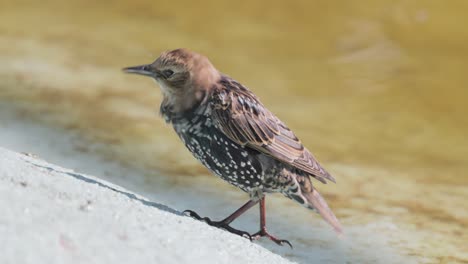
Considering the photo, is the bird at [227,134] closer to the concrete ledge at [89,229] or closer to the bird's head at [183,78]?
the bird's head at [183,78]

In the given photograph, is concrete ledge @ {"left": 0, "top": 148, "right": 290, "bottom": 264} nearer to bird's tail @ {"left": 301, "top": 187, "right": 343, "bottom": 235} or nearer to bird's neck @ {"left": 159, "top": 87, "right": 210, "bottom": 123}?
bird's neck @ {"left": 159, "top": 87, "right": 210, "bottom": 123}

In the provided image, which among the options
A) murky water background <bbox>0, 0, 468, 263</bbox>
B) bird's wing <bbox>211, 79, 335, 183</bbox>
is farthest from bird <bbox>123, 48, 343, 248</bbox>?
murky water background <bbox>0, 0, 468, 263</bbox>

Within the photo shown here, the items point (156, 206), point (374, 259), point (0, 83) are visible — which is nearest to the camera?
point (156, 206)

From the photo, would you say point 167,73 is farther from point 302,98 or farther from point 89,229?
point 302,98

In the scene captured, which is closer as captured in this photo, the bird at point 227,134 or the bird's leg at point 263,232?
the bird at point 227,134

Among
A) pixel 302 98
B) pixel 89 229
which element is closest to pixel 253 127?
pixel 89 229

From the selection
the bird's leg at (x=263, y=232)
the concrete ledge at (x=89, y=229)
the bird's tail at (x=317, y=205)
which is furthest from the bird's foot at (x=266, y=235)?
the concrete ledge at (x=89, y=229)

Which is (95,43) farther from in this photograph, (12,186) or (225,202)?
(12,186)

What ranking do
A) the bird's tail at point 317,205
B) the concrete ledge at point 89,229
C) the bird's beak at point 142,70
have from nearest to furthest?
the concrete ledge at point 89,229, the bird's beak at point 142,70, the bird's tail at point 317,205

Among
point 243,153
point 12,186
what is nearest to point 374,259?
point 243,153
